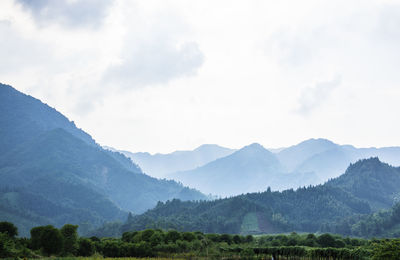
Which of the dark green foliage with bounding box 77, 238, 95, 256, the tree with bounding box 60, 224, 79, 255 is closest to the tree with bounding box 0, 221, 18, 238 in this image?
the tree with bounding box 60, 224, 79, 255

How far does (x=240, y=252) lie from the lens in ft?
244

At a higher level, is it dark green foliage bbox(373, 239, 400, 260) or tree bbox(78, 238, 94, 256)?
dark green foliage bbox(373, 239, 400, 260)

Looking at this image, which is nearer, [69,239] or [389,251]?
[389,251]

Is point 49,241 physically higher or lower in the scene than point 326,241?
higher

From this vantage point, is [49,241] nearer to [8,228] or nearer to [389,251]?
[8,228]

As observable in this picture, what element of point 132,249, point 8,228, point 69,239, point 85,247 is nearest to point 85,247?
point 85,247

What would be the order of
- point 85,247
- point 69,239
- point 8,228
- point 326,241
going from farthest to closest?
point 326,241 < point 85,247 < point 69,239 < point 8,228

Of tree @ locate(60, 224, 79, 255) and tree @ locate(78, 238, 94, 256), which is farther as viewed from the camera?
tree @ locate(78, 238, 94, 256)

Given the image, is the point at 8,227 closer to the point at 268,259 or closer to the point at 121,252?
the point at 121,252

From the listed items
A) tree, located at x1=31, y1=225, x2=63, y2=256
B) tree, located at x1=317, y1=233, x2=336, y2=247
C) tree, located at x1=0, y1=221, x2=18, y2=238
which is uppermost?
tree, located at x1=0, y1=221, x2=18, y2=238

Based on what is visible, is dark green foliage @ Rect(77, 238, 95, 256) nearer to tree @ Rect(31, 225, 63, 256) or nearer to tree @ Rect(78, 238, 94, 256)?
tree @ Rect(78, 238, 94, 256)

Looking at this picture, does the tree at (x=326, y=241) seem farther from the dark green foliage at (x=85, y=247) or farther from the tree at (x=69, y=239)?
the tree at (x=69, y=239)

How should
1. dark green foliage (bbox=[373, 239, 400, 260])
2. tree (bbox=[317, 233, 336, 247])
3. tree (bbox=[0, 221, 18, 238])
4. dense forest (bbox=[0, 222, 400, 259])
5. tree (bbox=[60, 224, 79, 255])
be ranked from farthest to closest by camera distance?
tree (bbox=[317, 233, 336, 247])
tree (bbox=[60, 224, 79, 255])
tree (bbox=[0, 221, 18, 238])
dense forest (bbox=[0, 222, 400, 259])
dark green foliage (bbox=[373, 239, 400, 260])

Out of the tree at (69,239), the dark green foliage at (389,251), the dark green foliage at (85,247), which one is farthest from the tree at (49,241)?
the dark green foliage at (389,251)
